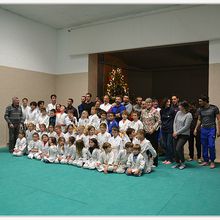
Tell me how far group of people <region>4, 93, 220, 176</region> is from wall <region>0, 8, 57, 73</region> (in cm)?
181

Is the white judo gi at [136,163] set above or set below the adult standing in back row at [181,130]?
below

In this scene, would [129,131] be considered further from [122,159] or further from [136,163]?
[136,163]

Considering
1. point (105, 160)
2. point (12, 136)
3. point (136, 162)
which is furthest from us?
point (12, 136)

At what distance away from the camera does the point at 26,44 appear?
793cm

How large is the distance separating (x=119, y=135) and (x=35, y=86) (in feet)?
14.0

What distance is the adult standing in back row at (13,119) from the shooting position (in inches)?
261

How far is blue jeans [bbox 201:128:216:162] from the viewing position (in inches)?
197

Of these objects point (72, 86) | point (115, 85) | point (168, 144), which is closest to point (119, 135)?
point (168, 144)

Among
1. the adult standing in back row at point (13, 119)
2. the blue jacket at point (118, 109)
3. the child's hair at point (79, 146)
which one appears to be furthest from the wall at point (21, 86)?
the blue jacket at point (118, 109)

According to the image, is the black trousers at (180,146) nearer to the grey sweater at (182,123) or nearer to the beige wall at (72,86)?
the grey sweater at (182,123)
